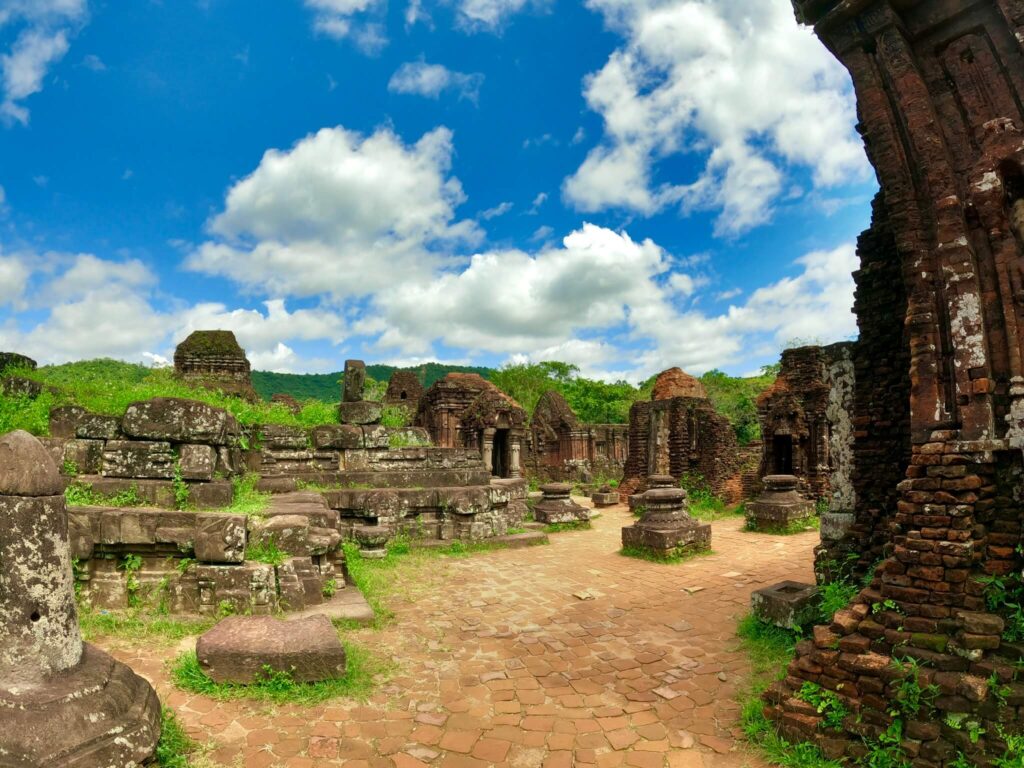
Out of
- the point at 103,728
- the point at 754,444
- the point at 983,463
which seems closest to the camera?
the point at 103,728

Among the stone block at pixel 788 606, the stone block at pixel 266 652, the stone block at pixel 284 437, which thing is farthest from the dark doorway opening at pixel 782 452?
the stone block at pixel 266 652

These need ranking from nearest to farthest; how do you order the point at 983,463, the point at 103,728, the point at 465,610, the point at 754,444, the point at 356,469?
the point at 103,728, the point at 983,463, the point at 465,610, the point at 356,469, the point at 754,444

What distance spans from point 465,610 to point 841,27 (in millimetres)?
6611

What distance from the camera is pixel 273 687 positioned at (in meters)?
4.04

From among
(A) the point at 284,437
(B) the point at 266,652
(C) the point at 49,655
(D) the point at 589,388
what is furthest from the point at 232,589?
(D) the point at 589,388

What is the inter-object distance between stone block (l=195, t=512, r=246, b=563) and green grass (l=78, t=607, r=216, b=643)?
537 mm

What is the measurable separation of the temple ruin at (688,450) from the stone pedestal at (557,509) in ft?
17.4

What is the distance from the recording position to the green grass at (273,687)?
13.0 feet

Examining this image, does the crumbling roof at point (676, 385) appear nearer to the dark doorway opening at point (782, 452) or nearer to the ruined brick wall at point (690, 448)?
the ruined brick wall at point (690, 448)

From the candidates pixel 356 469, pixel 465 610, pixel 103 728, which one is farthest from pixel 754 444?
pixel 103 728

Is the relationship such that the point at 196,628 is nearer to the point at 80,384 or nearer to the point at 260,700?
the point at 260,700

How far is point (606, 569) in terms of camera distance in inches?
352

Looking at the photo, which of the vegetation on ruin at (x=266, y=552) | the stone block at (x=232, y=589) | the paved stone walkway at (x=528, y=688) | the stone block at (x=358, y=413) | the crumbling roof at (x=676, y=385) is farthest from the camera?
the crumbling roof at (x=676, y=385)

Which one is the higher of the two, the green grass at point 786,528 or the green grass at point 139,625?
the green grass at point 139,625
